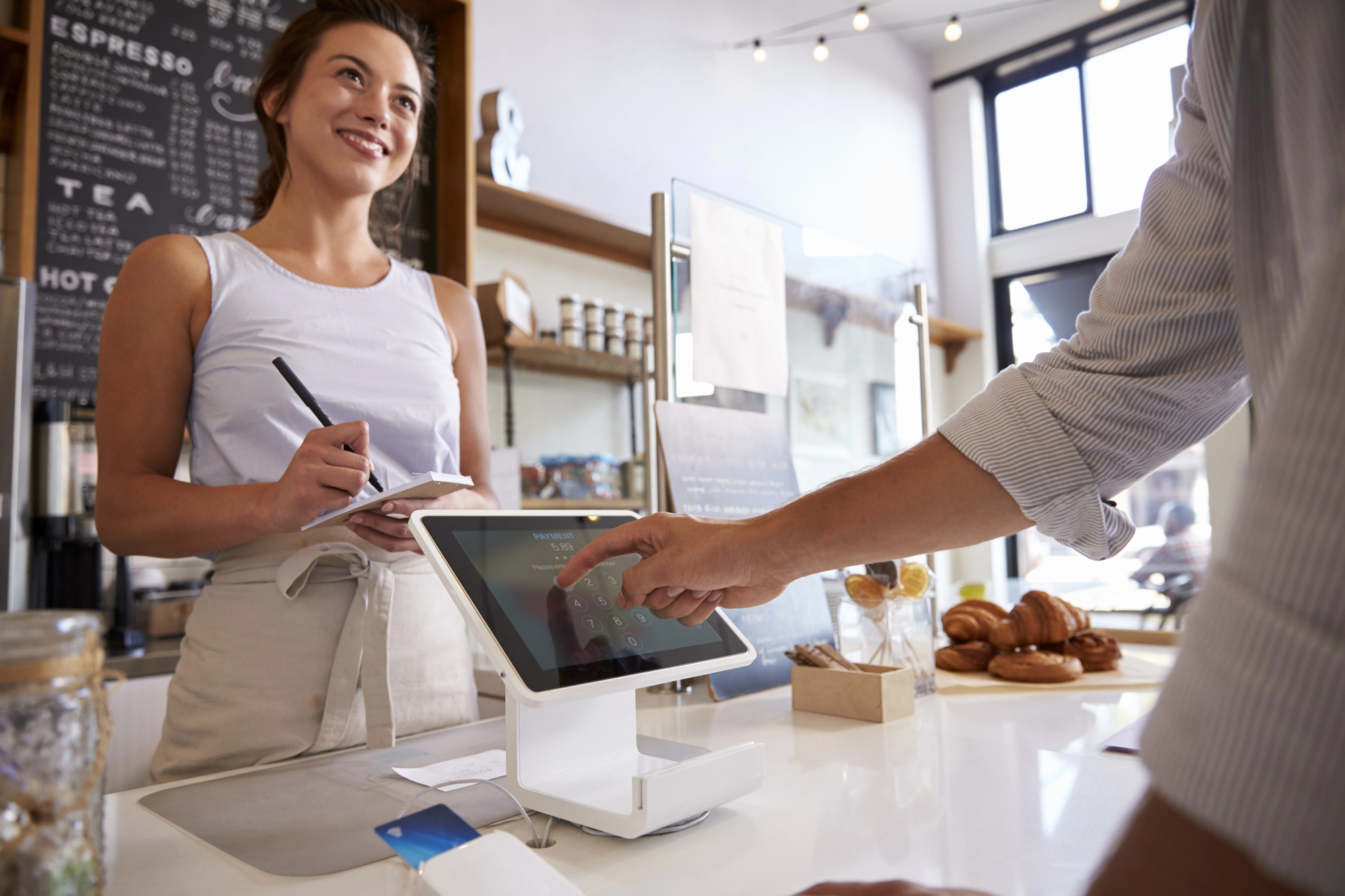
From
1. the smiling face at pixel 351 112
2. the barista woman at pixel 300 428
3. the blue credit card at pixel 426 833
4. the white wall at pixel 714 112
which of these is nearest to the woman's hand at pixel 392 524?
the barista woman at pixel 300 428

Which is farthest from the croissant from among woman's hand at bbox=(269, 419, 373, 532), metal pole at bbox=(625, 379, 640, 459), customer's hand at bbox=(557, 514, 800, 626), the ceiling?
the ceiling

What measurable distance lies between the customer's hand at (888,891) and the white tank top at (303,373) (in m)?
0.83

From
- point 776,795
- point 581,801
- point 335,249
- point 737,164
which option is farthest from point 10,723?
point 737,164

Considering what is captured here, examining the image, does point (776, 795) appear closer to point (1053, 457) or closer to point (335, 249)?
point (1053, 457)

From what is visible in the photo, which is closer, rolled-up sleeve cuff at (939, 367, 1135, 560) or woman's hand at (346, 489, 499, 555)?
rolled-up sleeve cuff at (939, 367, 1135, 560)

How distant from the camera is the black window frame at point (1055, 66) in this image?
4.83 meters

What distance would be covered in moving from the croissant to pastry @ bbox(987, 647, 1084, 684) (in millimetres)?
20

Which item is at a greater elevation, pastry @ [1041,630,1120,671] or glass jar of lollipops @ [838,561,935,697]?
glass jar of lollipops @ [838,561,935,697]

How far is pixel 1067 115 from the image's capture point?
5211 millimetres

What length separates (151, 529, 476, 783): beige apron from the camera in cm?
99

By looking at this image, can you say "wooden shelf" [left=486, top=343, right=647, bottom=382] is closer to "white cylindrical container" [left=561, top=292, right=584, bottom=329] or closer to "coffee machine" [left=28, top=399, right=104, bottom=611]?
"white cylindrical container" [left=561, top=292, right=584, bottom=329]

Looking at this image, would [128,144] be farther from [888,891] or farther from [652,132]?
[888,891]

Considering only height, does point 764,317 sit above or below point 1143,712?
above

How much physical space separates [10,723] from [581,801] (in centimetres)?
40
